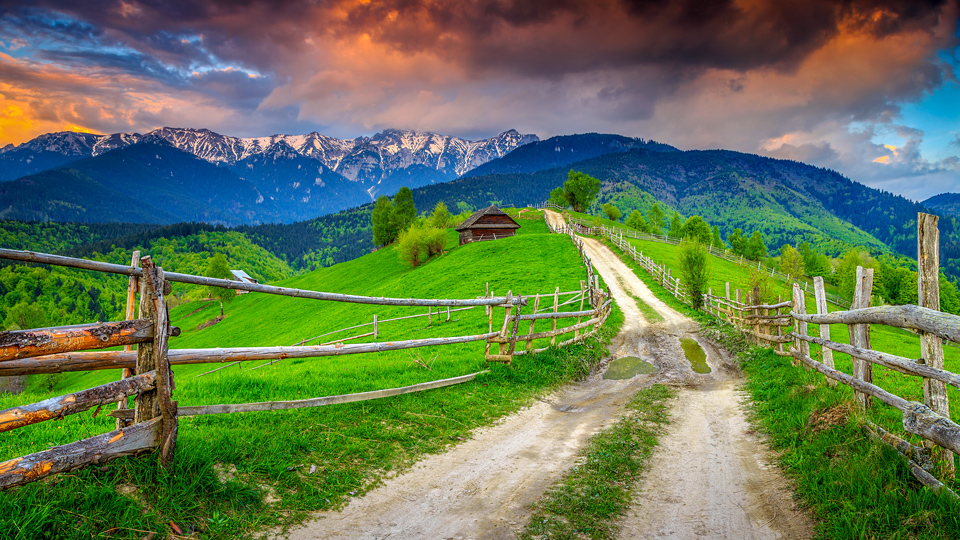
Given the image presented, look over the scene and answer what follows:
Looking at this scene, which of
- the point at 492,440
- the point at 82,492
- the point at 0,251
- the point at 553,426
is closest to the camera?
the point at 82,492

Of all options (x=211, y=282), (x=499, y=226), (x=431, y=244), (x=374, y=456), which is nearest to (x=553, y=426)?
(x=374, y=456)

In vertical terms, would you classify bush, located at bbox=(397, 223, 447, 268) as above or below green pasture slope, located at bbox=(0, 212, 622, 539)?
above

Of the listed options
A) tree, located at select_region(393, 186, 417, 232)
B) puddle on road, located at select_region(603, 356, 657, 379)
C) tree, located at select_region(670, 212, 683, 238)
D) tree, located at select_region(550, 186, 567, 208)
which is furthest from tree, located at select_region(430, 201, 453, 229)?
puddle on road, located at select_region(603, 356, 657, 379)

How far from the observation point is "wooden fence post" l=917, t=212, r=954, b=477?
4.30 meters

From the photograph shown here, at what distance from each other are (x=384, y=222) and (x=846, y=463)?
76.2 m

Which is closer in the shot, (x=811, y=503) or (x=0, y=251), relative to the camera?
(x=0, y=251)

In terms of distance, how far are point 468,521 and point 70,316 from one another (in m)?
127

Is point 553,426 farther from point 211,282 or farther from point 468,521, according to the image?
point 211,282

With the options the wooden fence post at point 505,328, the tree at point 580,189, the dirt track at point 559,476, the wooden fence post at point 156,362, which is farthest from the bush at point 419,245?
the wooden fence post at point 156,362

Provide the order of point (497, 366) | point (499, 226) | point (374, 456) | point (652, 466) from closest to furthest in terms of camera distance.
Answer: point (374, 456) → point (652, 466) → point (497, 366) → point (499, 226)

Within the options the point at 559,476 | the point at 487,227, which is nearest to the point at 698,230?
the point at 487,227

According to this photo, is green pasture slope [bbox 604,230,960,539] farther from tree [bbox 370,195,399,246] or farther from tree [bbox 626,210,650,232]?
tree [bbox 626,210,650,232]

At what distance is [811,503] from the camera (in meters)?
4.56

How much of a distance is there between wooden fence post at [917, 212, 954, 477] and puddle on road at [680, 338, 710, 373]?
8.52 m
